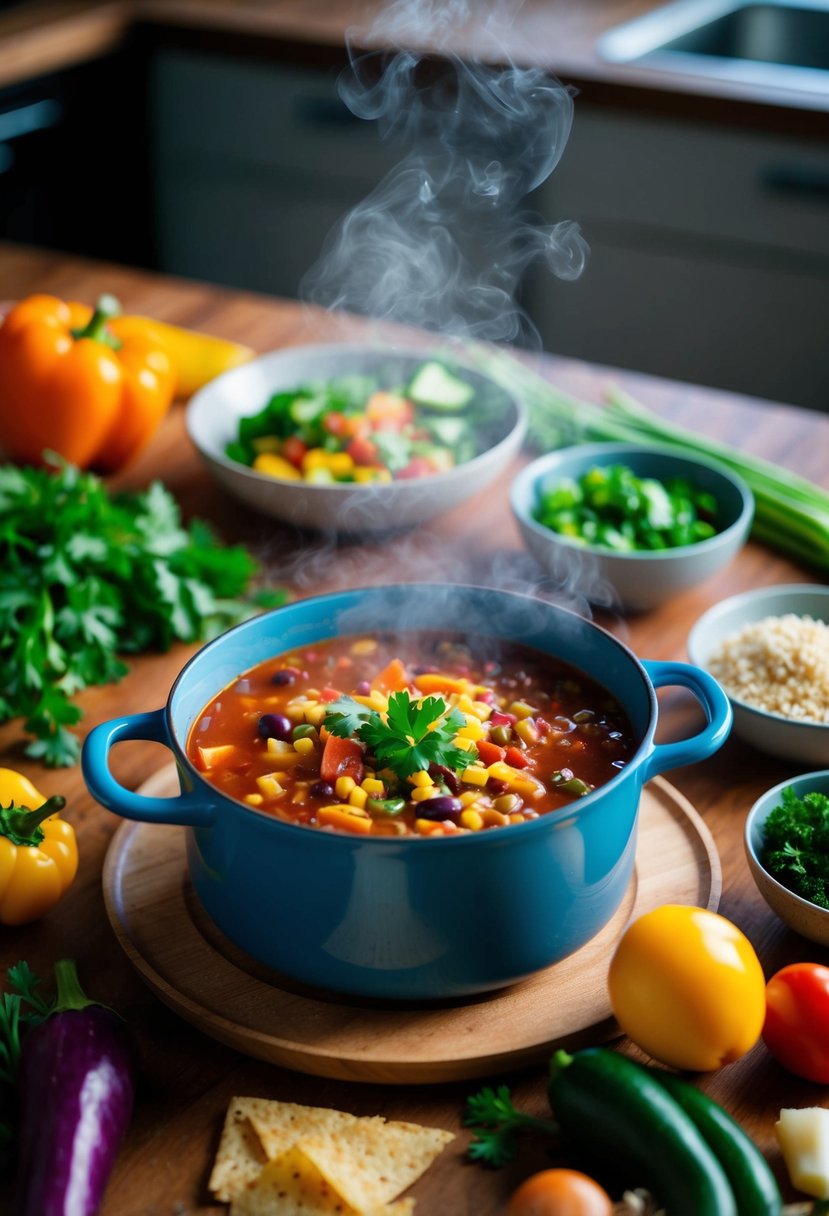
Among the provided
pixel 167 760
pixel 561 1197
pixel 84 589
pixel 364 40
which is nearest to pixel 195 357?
pixel 84 589

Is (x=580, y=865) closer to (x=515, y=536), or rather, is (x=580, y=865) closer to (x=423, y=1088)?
(x=423, y=1088)

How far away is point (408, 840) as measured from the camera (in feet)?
3.98

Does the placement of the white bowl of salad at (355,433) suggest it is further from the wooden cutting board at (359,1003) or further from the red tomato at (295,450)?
the wooden cutting board at (359,1003)

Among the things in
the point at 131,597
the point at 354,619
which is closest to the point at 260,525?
the point at 131,597

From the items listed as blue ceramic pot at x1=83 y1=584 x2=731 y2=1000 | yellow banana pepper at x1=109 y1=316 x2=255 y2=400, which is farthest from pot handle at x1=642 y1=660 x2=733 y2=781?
yellow banana pepper at x1=109 y1=316 x2=255 y2=400

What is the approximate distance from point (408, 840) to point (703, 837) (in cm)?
54

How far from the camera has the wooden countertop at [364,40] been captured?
3.97m


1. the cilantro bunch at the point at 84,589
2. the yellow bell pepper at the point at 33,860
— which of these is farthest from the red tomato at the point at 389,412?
the yellow bell pepper at the point at 33,860

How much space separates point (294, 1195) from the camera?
1153mm

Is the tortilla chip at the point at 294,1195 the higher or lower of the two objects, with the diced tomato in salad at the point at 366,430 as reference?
lower

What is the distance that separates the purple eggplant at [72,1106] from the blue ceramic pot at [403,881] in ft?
0.63

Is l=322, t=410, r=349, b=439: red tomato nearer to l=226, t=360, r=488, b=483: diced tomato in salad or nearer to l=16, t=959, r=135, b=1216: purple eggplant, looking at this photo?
l=226, t=360, r=488, b=483: diced tomato in salad

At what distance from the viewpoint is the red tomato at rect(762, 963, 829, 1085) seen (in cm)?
128

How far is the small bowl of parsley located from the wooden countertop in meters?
2.95
